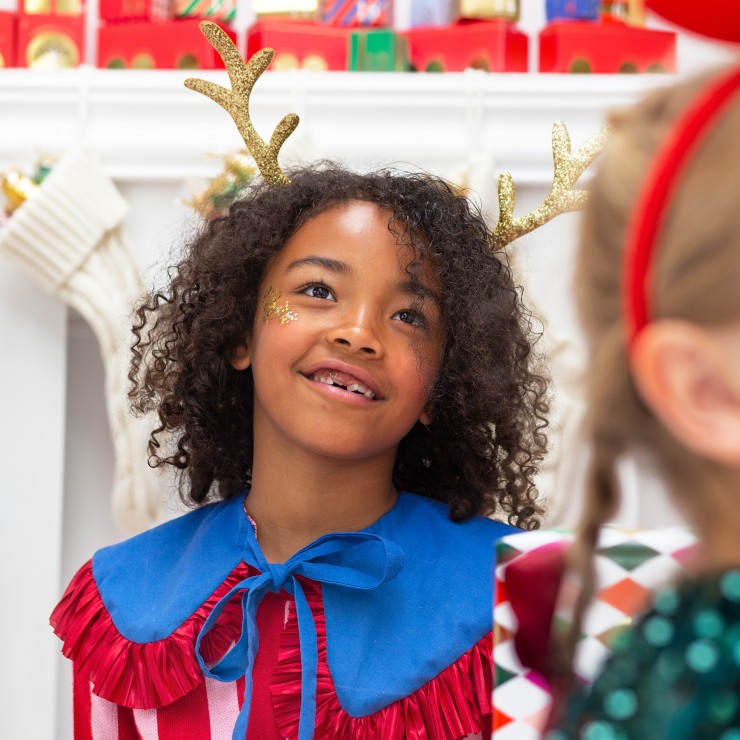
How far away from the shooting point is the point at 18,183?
5.81ft

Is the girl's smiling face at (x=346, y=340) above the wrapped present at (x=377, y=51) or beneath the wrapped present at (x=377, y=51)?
beneath

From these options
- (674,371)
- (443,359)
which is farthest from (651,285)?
(443,359)

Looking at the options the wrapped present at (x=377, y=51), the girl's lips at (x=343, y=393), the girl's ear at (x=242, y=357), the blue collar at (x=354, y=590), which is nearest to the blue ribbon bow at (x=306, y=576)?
the blue collar at (x=354, y=590)

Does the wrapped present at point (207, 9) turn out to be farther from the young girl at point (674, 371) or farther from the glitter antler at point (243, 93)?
the young girl at point (674, 371)

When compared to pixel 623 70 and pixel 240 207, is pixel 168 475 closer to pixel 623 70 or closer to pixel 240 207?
pixel 240 207

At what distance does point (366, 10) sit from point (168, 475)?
0.83 m

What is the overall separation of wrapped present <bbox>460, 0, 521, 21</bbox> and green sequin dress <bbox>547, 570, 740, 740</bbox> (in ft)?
4.59

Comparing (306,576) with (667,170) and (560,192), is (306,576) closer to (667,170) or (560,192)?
(560,192)

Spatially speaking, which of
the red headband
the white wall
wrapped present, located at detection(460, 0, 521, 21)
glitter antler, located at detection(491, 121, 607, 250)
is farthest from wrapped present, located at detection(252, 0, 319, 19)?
the red headband

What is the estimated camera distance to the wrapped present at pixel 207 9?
1867 millimetres

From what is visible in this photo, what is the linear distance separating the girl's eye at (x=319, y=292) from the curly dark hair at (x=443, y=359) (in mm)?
90

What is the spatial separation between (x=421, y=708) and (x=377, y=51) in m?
1.15

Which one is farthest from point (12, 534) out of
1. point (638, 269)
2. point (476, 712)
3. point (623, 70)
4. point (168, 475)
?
point (638, 269)

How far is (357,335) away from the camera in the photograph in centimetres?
116
